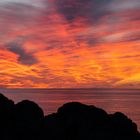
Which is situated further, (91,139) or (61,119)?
(61,119)

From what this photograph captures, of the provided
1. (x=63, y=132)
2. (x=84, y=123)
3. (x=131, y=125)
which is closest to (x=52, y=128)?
(x=63, y=132)

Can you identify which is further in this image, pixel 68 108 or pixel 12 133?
pixel 68 108

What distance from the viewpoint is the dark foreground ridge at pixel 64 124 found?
86.0 ft

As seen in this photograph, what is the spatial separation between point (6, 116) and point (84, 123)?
626 centimetres

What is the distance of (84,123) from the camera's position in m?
26.7

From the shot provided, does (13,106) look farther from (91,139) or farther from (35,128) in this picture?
(91,139)

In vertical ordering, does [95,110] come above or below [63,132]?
above

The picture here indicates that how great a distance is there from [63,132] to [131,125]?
220 inches

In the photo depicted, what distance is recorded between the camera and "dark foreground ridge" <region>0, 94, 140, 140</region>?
2623cm

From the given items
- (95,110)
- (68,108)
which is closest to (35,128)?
(68,108)

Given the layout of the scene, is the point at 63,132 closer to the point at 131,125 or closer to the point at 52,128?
the point at 52,128

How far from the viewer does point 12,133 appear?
26047mm

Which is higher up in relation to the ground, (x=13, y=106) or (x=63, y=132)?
(x=13, y=106)

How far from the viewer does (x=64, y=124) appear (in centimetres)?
2734
